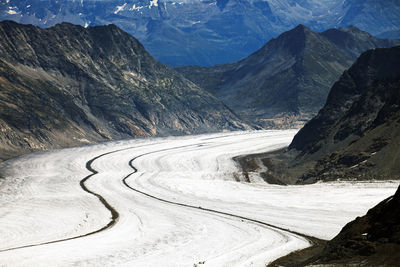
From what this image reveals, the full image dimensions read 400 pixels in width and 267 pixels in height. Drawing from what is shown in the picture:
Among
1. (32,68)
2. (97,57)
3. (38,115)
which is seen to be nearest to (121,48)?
(97,57)

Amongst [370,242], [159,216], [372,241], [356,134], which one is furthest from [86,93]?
[370,242]

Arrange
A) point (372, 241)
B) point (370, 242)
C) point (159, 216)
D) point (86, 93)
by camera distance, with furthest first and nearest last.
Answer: point (86, 93)
point (159, 216)
point (372, 241)
point (370, 242)

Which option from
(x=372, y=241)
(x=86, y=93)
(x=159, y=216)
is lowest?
(x=159, y=216)

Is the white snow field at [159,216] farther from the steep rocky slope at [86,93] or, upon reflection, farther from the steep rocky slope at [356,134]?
the steep rocky slope at [86,93]

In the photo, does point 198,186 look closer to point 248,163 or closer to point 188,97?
point 248,163

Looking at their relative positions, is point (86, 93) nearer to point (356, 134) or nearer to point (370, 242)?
point (356, 134)

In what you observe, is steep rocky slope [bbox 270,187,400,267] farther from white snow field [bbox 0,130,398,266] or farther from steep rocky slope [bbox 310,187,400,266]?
white snow field [bbox 0,130,398,266]

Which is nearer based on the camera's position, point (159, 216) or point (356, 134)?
point (159, 216)
